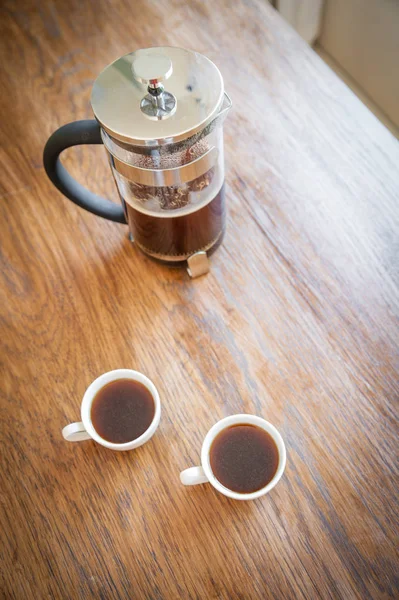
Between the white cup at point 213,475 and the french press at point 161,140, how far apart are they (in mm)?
301

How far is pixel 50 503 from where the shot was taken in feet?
2.49

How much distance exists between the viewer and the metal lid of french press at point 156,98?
0.65 metres

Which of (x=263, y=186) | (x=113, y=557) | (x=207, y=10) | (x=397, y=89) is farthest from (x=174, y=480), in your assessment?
(x=397, y=89)

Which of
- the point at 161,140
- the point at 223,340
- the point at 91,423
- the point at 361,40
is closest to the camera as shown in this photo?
the point at 161,140

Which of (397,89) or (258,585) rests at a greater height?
(397,89)

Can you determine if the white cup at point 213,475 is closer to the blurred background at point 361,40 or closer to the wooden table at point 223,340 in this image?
the wooden table at point 223,340

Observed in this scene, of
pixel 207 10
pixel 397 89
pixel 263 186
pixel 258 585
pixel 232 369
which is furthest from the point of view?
pixel 397 89

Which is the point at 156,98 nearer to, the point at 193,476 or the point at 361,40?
the point at 193,476

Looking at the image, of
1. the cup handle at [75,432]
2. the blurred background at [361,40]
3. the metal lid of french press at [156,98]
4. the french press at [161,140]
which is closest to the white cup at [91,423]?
the cup handle at [75,432]

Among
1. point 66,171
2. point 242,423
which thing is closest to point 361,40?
point 66,171

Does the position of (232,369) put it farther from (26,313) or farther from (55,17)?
(55,17)

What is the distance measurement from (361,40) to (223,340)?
1259mm

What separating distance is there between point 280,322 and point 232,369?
0.38ft

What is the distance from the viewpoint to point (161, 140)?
0.64m
